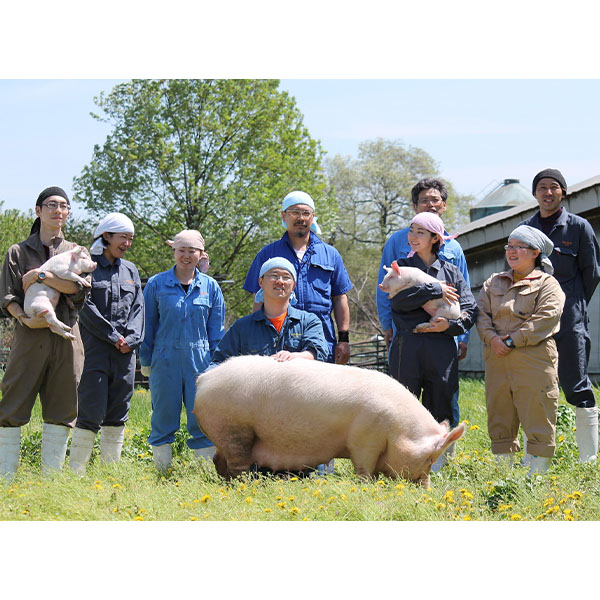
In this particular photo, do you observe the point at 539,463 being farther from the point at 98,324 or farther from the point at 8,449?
the point at 8,449

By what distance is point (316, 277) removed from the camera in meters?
6.83

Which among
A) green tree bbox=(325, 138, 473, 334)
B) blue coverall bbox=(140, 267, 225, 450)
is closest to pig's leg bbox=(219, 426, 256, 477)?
blue coverall bbox=(140, 267, 225, 450)

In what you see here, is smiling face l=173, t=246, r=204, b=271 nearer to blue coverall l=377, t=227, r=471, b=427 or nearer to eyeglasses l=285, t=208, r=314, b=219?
eyeglasses l=285, t=208, r=314, b=219

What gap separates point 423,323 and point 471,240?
9995 mm

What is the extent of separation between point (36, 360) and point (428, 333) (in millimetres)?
3263

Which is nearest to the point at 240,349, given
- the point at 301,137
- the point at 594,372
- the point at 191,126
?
the point at 594,372

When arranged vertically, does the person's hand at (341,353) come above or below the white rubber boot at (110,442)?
above

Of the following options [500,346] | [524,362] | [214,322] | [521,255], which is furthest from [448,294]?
[214,322]

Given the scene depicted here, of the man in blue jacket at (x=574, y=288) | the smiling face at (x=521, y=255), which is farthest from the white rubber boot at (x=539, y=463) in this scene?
the smiling face at (x=521, y=255)

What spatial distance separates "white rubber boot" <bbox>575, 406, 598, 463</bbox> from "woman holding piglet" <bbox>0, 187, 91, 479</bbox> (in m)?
4.52

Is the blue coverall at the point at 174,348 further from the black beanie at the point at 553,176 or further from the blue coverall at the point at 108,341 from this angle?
the black beanie at the point at 553,176

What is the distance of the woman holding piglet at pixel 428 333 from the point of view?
6.15 metres

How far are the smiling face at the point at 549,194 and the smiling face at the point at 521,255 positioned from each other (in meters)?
0.75

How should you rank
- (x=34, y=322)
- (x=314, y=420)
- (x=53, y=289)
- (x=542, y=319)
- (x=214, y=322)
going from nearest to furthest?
(x=314, y=420) → (x=34, y=322) → (x=53, y=289) → (x=542, y=319) → (x=214, y=322)
